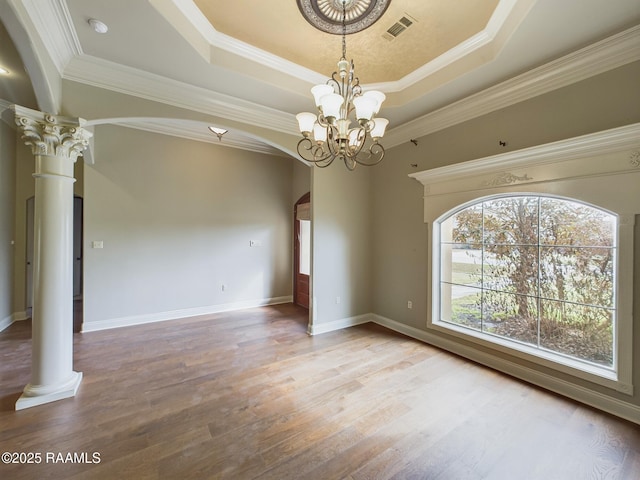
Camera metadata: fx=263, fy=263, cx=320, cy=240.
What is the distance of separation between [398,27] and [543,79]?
1520 mm

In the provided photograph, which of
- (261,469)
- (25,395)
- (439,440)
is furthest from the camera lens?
(25,395)

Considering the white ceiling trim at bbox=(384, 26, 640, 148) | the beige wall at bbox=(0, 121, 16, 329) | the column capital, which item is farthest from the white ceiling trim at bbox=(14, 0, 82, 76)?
the white ceiling trim at bbox=(384, 26, 640, 148)

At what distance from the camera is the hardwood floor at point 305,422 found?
174 cm

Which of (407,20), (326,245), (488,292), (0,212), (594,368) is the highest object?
(407,20)

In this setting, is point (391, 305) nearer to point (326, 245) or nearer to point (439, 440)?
point (326, 245)

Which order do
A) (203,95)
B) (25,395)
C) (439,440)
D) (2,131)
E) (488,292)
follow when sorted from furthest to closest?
(2,131), (488,292), (203,95), (25,395), (439,440)

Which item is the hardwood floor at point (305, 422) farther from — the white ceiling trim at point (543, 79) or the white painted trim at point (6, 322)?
the white ceiling trim at point (543, 79)

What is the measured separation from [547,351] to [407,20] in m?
3.49

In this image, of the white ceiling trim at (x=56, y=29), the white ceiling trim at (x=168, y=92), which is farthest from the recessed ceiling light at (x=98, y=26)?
the white ceiling trim at (x=168, y=92)

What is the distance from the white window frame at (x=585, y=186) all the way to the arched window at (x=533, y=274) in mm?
92

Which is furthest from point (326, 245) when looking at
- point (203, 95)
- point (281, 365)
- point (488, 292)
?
point (203, 95)

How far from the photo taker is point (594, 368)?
7.87 feet

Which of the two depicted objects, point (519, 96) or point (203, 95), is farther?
point (203, 95)

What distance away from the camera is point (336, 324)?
429 cm
